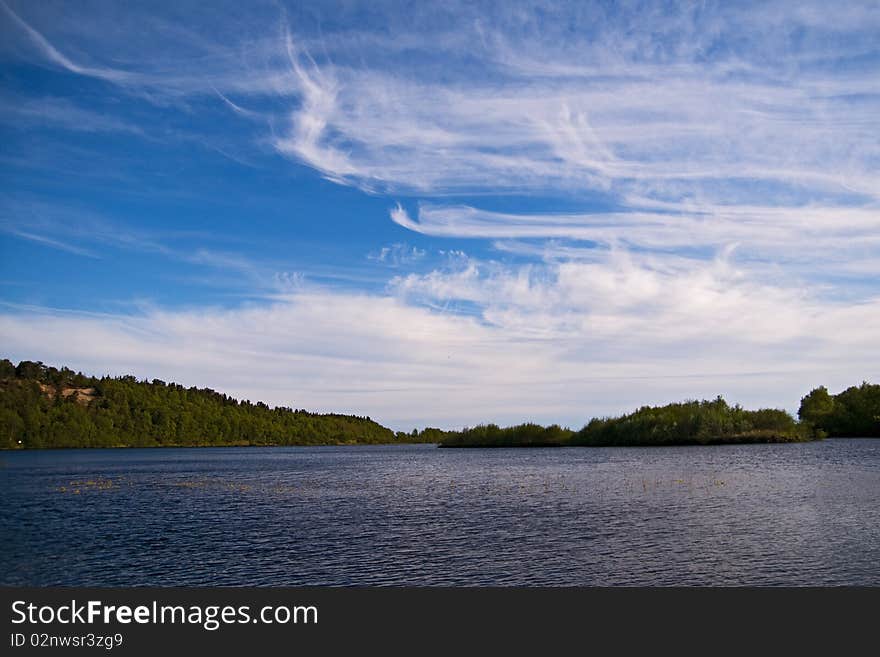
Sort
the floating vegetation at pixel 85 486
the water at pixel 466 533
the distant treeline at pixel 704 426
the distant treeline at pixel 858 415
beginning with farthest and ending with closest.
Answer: the distant treeline at pixel 858 415, the distant treeline at pixel 704 426, the floating vegetation at pixel 85 486, the water at pixel 466 533

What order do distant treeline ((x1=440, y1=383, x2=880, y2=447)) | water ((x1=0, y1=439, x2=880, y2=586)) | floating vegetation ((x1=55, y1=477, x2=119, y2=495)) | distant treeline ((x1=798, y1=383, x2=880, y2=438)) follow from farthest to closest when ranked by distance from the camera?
distant treeline ((x1=798, y1=383, x2=880, y2=438)) → distant treeline ((x1=440, y1=383, x2=880, y2=447)) → floating vegetation ((x1=55, y1=477, x2=119, y2=495)) → water ((x1=0, y1=439, x2=880, y2=586))

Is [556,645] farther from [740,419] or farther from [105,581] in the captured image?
[740,419]

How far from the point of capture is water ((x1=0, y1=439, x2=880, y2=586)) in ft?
106

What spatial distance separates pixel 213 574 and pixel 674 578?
69.7 feet

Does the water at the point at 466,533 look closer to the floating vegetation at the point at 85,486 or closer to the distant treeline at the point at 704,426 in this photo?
the floating vegetation at the point at 85,486

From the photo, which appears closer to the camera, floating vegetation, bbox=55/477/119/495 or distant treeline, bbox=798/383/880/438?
floating vegetation, bbox=55/477/119/495

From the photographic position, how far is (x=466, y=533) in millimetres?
42625

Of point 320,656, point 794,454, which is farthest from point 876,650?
point 794,454

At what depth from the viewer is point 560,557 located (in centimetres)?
3497

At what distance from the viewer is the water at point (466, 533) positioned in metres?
32.2

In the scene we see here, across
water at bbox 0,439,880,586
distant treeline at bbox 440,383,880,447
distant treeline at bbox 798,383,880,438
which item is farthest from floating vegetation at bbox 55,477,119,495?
distant treeline at bbox 798,383,880,438

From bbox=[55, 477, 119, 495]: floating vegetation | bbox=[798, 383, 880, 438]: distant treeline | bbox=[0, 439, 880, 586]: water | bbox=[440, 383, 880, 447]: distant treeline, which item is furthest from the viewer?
bbox=[798, 383, 880, 438]: distant treeline

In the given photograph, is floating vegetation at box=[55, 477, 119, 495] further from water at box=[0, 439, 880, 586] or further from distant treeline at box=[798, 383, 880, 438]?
distant treeline at box=[798, 383, 880, 438]

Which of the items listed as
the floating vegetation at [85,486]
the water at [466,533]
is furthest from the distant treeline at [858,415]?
the floating vegetation at [85,486]
